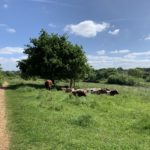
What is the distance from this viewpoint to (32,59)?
48.0 metres

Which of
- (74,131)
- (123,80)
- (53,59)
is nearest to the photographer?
(74,131)

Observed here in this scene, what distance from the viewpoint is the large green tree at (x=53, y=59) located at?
47.0 m

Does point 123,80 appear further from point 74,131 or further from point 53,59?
point 74,131

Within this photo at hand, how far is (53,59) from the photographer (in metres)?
46.2

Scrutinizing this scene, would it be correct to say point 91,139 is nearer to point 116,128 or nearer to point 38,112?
point 116,128

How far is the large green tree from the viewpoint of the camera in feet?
154

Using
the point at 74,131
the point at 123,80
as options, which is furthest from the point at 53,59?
the point at 123,80

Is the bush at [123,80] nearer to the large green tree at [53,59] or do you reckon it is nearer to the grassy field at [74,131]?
the large green tree at [53,59]

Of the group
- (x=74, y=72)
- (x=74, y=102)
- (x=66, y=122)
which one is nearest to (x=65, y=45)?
(x=74, y=72)

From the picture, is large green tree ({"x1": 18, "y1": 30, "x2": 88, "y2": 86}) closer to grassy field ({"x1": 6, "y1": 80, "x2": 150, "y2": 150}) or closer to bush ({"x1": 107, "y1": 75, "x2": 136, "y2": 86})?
grassy field ({"x1": 6, "y1": 80, "x2": 150, "y2": 150})

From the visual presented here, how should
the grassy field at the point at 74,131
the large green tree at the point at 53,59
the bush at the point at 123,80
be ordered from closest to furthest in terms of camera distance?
the grassy field at the point at 74,131, the large green tree at the point at 53,59, the bush at the point at 123,80

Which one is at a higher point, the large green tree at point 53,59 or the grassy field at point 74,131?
the large green tree at point 53,59

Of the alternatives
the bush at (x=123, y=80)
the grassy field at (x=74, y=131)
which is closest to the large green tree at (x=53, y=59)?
the grassy field at (x=74, y=131)

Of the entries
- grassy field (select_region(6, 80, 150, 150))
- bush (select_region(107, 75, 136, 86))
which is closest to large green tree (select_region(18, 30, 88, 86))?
grassy field (select_region(6, 80, 150, 150))
